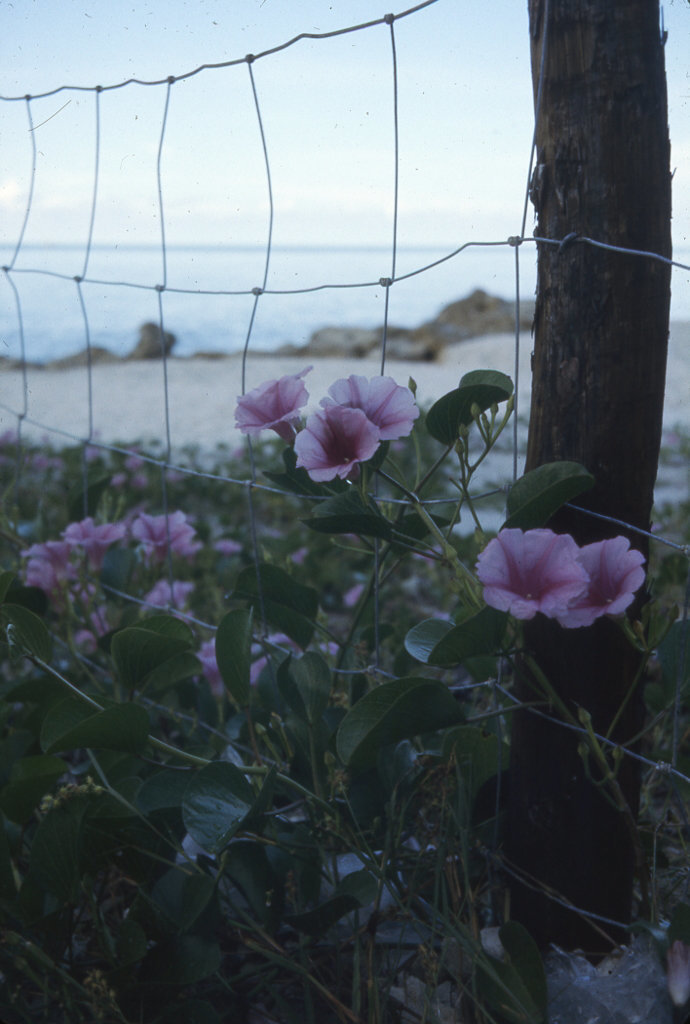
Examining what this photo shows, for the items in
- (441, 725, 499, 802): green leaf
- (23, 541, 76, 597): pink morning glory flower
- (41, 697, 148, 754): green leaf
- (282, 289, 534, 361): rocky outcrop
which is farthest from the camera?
(282, 289, 534, 361): rocky outcrop

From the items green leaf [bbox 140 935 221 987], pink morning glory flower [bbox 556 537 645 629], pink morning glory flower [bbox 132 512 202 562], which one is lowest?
green leaf [bbox 140 935 221 987]

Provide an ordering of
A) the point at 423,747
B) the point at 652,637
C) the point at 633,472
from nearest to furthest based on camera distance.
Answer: the point at 652,637 < the point at 633,472 < the point at 423,747

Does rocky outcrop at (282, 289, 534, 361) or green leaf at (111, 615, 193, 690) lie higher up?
rocky outcrop at (282, 289, 534, 361)

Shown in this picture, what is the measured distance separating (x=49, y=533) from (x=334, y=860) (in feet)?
6.85

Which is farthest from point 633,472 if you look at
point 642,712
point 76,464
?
point 76,464

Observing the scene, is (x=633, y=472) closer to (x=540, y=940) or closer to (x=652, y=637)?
(x=652, y=637)

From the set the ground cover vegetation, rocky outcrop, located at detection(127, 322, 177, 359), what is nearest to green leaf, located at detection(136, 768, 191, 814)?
the ground cover vegetation

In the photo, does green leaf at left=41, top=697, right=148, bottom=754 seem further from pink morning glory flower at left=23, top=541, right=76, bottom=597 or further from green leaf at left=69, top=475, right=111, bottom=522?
green leaf at left=69, top=475, right=111, bottom=522

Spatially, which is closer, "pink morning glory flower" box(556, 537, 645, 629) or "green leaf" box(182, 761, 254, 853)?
"pink morning glory flower" box(556, 537, 645, 629)

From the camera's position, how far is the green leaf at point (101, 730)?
3.63 ft

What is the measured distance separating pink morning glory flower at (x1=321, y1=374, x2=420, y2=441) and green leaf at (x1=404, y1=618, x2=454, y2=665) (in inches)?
9.1

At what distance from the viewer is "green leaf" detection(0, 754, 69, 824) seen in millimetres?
1251

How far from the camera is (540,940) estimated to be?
3.87 feet

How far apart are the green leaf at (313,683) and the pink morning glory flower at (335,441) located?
29cm
